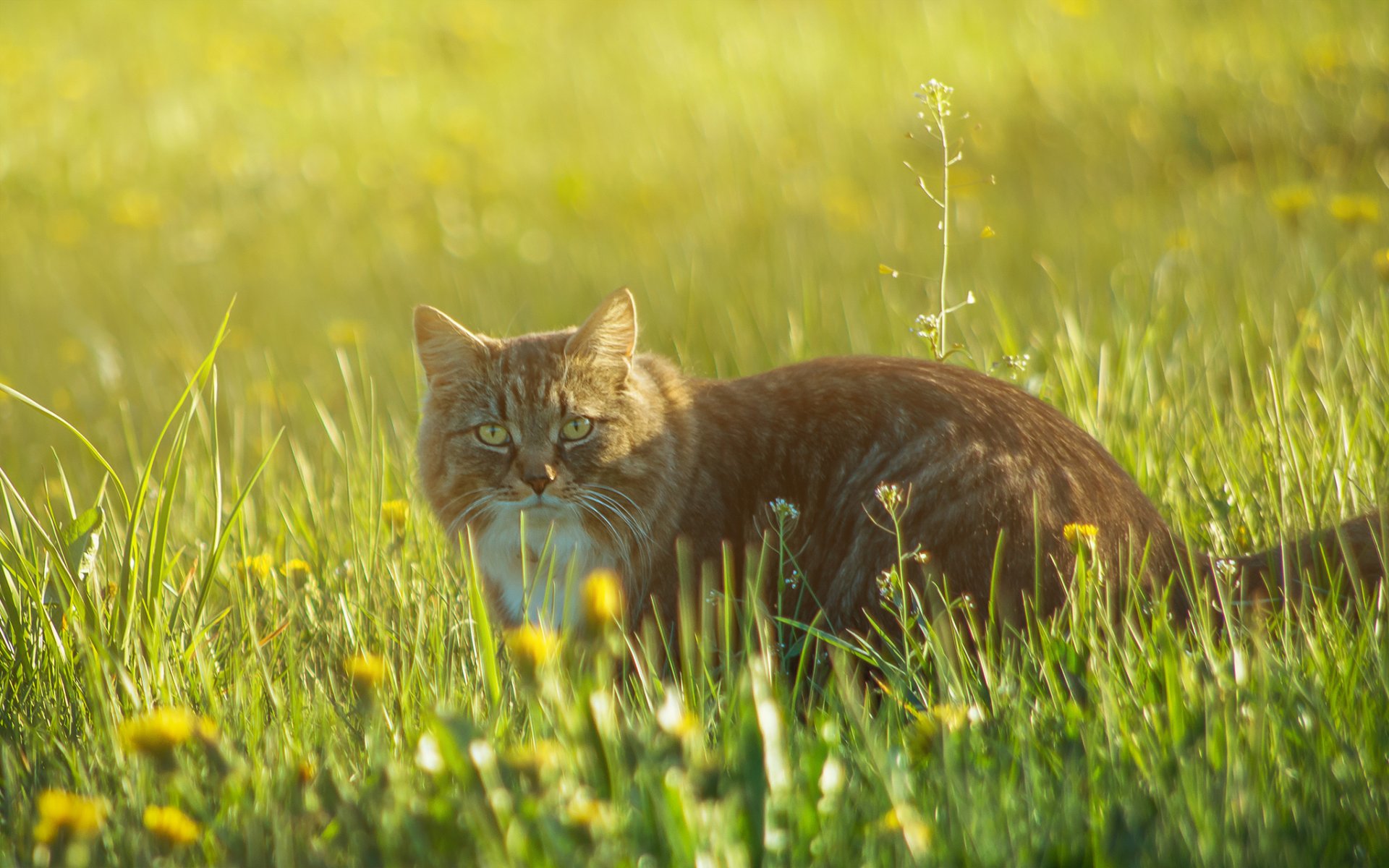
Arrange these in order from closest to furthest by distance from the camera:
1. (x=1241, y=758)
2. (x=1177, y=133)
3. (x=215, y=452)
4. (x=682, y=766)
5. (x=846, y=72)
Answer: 1. (x=682, y=766)
2. (x=1241, y=758)
3. (x=215, y=452)
4. (x=1177, y=133)
5. (x=846, y=72)

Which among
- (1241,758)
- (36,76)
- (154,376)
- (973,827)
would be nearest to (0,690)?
(973,827)

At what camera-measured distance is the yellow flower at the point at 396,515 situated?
2.62m

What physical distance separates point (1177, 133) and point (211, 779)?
589 centimetres

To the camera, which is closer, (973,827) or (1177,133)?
(973,827)

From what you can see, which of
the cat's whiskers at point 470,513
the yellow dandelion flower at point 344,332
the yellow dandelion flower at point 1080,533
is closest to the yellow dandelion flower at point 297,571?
the cat's whiskers at point 470,513

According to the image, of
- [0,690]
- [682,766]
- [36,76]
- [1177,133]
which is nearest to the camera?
[682,766]

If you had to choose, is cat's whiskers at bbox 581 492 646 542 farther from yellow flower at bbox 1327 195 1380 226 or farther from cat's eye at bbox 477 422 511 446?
yellow flower at bbox 1327 195 1380 226

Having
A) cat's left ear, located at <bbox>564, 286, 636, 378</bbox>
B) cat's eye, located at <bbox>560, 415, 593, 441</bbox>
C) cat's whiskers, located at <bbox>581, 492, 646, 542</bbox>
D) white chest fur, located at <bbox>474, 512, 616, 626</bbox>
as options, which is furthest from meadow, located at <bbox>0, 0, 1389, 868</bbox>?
cat's left ear, located at <bbox>564, 286, 636, 378</bbox>

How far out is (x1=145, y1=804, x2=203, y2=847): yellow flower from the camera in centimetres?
130

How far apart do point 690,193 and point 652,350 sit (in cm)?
256

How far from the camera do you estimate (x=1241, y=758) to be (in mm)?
1381

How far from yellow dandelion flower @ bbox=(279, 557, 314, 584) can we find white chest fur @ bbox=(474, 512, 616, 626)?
36cm

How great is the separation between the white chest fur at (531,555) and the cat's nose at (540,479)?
0.06 metres

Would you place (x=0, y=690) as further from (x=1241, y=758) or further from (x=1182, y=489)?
(x=1182, y=489)
